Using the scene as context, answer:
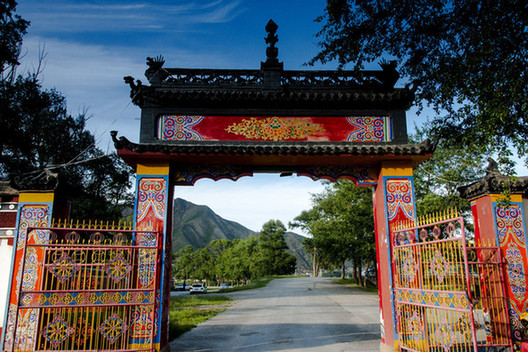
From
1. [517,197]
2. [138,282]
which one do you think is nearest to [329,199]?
[517,197]

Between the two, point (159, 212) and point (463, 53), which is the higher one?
point (463, 53)

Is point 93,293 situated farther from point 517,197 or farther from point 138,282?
point 517,197

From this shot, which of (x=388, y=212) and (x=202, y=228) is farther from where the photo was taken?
(x=202, y=228)

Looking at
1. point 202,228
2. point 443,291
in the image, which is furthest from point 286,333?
point 202,228

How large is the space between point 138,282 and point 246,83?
4.71 metres

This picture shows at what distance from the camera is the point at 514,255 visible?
7676 mm

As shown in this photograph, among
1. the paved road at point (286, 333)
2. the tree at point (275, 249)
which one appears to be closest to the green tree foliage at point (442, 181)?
the paved road at point (286, 333)

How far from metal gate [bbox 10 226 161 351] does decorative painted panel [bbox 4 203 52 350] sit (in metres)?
0.02

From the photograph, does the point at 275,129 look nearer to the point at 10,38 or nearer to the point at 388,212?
the point at 388,212

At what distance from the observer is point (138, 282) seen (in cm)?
702

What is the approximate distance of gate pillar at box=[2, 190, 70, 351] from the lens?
6.69 m

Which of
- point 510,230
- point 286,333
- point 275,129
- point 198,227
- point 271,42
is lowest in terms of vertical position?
point 286,333

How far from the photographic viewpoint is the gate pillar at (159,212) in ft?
23.6

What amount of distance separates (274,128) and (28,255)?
5.38 m
